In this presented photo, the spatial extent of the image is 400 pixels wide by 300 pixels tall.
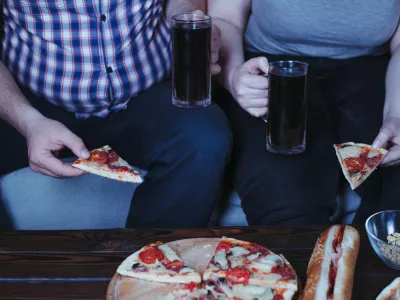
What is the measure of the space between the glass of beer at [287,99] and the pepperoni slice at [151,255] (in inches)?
21.4

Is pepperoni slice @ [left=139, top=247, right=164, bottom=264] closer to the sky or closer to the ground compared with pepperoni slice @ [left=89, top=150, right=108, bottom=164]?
closer to the sky

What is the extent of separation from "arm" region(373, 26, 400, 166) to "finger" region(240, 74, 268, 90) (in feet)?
1.08

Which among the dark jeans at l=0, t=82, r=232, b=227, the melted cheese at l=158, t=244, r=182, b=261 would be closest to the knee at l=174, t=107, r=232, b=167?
the dark jeans at l=0, t=82, r=232, b=227

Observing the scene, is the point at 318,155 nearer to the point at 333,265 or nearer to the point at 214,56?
the point at 214,56

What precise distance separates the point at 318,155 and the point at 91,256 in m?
0.77

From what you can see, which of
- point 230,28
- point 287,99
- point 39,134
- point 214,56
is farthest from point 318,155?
point 39,134

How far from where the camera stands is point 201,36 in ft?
5.72

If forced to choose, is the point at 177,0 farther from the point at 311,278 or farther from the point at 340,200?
the point at 311,278

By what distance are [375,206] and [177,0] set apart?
2.78 ft

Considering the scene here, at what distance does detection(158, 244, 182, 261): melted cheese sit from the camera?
4.29 ft

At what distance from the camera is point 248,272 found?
1248 millimetres

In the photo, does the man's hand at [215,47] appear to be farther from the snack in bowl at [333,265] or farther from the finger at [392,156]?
the snack in bowl at [333,265]

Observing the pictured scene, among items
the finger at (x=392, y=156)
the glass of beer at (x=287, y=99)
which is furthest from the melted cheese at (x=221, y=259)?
the finger at (x=392, y=156)

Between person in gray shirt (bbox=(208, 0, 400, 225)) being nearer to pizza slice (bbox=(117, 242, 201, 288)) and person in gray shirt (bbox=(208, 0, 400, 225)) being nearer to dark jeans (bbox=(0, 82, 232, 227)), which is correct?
dark jeans (bbox=(0, 82, 232, 227))
